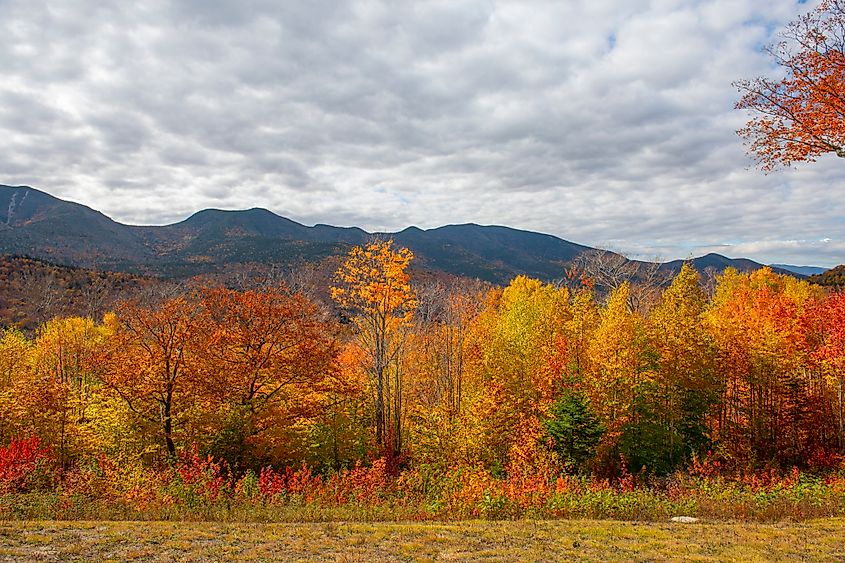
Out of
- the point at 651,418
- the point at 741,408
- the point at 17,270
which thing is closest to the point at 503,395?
the point at 651,418

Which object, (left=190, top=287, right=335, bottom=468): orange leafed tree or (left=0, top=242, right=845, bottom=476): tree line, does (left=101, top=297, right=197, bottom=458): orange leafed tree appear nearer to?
(left=0, top=242, right=845, bottom=476): tree line

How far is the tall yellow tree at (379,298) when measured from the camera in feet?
92.2

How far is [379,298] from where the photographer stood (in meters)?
28.6

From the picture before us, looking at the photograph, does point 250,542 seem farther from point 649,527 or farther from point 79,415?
point 79,415

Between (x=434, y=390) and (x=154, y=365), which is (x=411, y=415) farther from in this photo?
(x=154, y=365)

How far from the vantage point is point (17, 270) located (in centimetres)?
10369

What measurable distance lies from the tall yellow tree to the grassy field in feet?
52.6

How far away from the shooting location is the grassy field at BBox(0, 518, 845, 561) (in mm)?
10102

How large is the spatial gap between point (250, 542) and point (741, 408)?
3123 centimetres

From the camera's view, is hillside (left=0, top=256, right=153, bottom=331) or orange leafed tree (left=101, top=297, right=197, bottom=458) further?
hillside (left=0, top=256, right=153, bottom=331)

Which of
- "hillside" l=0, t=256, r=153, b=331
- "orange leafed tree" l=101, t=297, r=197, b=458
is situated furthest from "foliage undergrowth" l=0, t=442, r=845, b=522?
"hillside" l=0, t=256, r=153, b=331

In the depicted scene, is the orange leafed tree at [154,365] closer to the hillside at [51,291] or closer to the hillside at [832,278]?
the hillside at [51,291]

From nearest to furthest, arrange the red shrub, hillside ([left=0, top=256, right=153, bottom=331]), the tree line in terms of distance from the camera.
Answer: the red shrub → the tree line → hillside ([left=0, top=256, right=153, bottom=331])

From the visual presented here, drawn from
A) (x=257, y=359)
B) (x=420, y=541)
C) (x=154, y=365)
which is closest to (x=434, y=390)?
(x=257, y=359)
